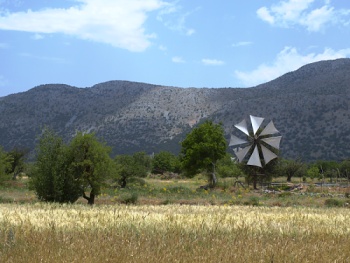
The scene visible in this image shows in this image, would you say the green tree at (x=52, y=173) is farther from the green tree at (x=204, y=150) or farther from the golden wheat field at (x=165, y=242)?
the green tree at (x=204, y=150)

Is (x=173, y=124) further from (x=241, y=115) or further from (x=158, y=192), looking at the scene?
(x=158, y=192)

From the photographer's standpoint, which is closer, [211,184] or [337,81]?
[211,184]

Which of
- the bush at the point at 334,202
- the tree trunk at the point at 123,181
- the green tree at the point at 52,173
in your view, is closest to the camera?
the green tree at the point at 52,173

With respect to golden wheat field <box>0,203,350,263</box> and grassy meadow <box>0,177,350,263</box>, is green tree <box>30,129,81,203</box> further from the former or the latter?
golden wheat field <box>0,203,350,263</box>

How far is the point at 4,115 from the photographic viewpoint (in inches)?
5615

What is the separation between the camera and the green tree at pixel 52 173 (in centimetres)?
2684

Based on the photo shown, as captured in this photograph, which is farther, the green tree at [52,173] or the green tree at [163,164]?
the green tree at [163,164]

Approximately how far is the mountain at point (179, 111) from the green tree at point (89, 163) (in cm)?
7095

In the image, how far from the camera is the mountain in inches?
4230

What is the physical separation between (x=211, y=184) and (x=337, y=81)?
297ft

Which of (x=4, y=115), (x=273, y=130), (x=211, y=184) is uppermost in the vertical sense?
(x=4, y=115)

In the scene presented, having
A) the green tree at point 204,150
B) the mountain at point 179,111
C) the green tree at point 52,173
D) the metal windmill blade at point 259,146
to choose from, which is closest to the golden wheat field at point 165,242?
the green tree at point 52,173

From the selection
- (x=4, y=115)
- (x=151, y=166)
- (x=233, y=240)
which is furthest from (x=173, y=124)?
(x=233, y=240)

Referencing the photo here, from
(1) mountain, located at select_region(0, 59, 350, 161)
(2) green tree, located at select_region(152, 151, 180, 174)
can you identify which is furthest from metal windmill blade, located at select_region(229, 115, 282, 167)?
(1) mountain, located at select_region(0, 59, 350, 161)
